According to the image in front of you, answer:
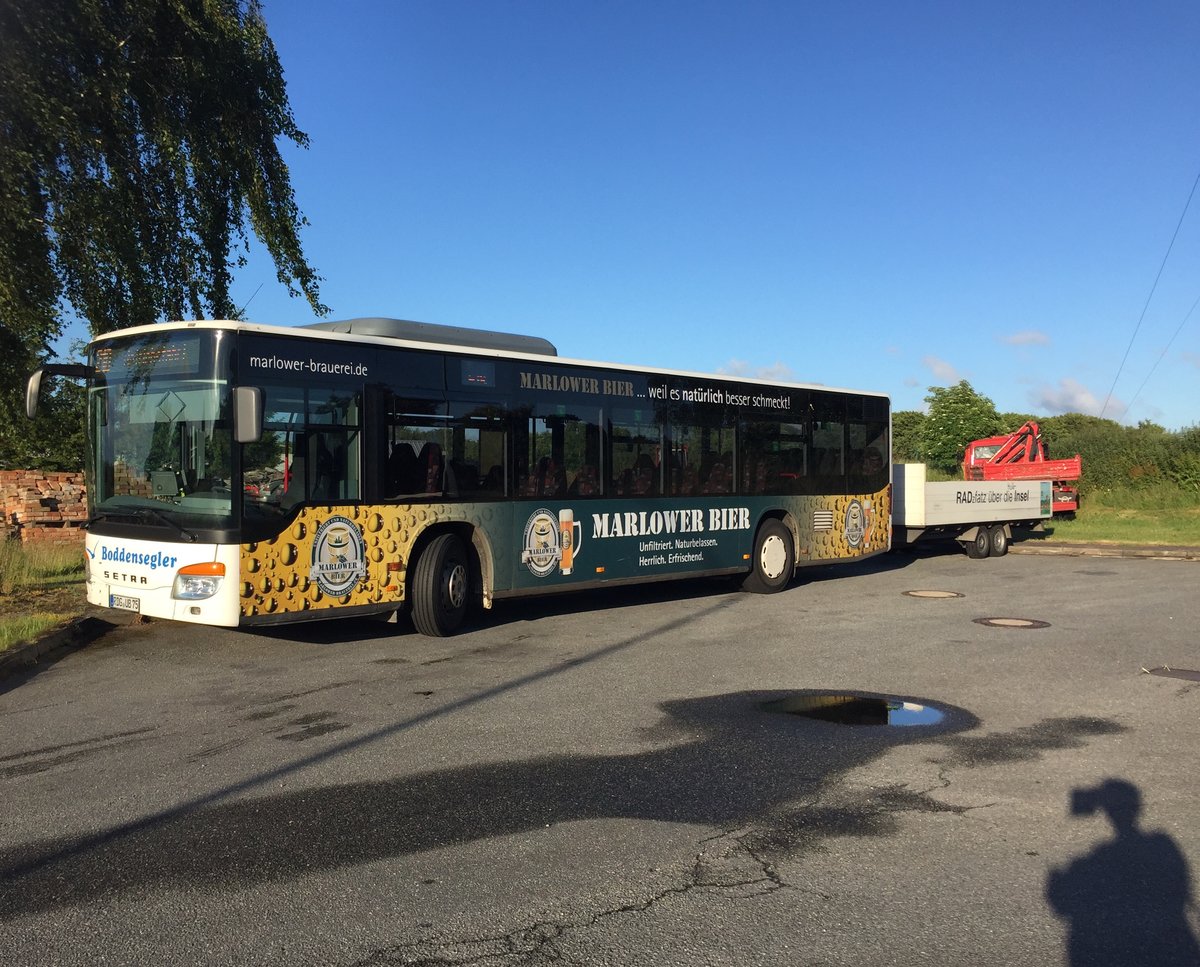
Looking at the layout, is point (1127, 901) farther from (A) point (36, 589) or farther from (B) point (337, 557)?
(A) point (36, 589)

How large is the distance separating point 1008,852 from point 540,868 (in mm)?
2151

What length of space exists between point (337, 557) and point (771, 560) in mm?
7548

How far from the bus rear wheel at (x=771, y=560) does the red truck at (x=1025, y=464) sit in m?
18.1

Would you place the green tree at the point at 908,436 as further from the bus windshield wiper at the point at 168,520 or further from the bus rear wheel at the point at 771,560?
the bus windshield wiper at the point at 168,520

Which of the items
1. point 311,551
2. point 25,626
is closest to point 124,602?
point 25,626

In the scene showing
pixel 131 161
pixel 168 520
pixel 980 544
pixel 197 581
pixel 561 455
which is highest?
pixel 131 161

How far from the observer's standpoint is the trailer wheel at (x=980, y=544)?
2253 centimetres

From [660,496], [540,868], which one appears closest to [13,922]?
[540,868]

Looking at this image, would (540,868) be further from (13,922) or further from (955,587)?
(955,587)

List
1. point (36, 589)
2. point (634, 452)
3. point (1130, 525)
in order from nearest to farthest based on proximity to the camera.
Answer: point (634, 452)
point (36, 589)
point (1130, 525)

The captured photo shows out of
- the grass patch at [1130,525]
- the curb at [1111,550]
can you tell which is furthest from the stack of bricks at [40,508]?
the grass patch at [1130,525]

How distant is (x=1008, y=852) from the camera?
15.8ft

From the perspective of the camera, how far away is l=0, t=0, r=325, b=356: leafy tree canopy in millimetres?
12188

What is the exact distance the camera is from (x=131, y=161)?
14.1 m
